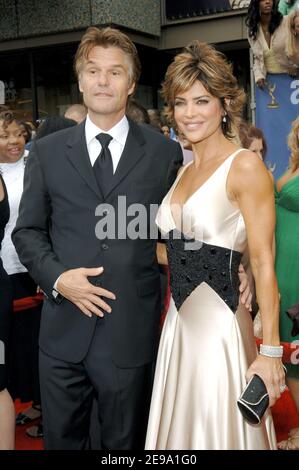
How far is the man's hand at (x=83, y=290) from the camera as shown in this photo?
2.08 m

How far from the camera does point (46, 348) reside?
2.25 meters

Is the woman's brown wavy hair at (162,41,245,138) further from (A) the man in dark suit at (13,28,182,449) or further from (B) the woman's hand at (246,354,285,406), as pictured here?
(B) the woman's hand at (246,354,285,406)

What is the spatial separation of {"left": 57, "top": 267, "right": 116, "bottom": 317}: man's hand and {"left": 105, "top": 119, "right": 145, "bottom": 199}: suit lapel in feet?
1.00

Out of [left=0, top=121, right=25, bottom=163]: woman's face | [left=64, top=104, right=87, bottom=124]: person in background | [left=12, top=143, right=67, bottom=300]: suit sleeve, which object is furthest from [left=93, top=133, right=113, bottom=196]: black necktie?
[left=64, top=104, right=87, bottom=124]: person in background

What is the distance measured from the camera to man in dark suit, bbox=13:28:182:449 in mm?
2168

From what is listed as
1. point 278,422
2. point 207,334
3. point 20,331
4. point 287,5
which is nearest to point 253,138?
point 287,5

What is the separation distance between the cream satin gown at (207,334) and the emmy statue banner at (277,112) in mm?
3215

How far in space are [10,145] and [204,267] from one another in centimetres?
230

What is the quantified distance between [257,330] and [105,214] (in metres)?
1.81

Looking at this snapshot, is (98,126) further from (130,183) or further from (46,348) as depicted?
(46,348)

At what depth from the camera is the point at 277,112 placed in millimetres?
5195

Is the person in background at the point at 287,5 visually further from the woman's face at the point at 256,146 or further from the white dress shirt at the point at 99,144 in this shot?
the white dress shirt at the point at 99,144

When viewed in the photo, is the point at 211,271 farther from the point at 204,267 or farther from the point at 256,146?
the point at 256,146
